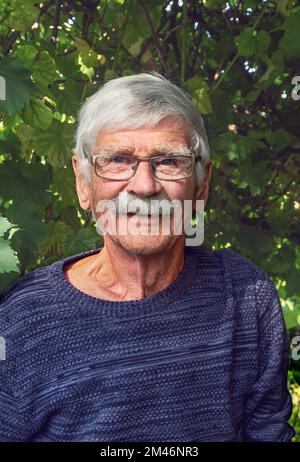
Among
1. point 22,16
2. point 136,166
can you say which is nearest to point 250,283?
point 136,166

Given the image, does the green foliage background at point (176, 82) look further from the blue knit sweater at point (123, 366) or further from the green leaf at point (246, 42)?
the blue knit sweater at point (123, 366)

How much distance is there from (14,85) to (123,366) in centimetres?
85

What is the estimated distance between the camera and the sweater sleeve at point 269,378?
201cm

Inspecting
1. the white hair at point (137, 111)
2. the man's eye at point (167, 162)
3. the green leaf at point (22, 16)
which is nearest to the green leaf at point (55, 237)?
the green leaf at point (22, 16)

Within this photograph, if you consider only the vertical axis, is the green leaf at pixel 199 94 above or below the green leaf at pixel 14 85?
below

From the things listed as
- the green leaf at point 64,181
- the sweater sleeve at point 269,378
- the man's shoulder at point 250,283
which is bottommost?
the sweater sleeve at point 269,378

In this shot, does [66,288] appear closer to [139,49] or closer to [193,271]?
[193,271]

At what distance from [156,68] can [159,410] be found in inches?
58.7

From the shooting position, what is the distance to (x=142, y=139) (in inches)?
71.6

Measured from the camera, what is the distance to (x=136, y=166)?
183cm

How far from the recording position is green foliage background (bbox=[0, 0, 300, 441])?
8.58ft

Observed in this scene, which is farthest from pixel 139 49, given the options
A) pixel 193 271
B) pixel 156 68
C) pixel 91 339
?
pixel 91 339

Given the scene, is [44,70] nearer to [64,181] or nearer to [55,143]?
[55,143]

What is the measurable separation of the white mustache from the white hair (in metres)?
0.13
